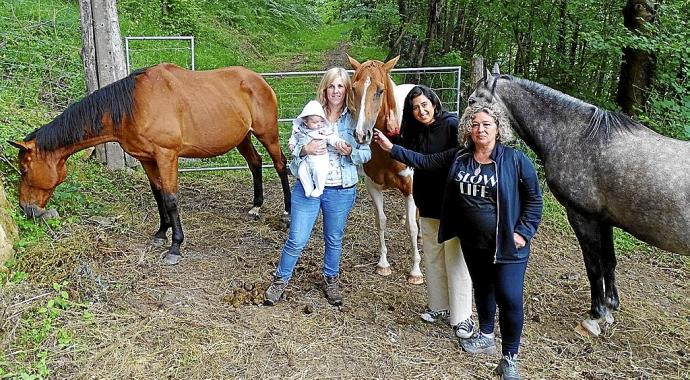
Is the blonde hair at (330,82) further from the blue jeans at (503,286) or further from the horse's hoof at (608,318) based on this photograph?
the horse's hoof at (608,318)

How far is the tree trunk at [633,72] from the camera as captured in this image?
278 inches

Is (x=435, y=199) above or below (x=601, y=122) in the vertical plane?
below

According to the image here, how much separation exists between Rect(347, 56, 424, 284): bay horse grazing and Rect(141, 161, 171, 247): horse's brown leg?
176 cm

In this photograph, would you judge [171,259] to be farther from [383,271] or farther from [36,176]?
[383,271]

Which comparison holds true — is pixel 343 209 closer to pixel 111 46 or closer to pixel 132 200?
pixel 132 200

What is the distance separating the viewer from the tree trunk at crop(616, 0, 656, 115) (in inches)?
278

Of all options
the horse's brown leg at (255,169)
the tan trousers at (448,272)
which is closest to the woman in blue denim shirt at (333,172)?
the tan trousers at (448,272)

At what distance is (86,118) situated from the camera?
13.4 feet

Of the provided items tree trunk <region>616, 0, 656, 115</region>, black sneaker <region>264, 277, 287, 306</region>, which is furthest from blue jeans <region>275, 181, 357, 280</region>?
tree trunk <region>616, 0, 656, 115</region>

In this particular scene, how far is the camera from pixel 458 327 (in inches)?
138

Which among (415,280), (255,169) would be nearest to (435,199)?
(415,280)

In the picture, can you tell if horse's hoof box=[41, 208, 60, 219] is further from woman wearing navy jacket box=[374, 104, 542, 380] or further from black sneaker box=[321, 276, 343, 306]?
woman wearing navy jacket box=[374, 104, 542, 380]

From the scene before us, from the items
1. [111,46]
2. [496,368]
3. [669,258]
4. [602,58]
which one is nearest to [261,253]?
[496,368]

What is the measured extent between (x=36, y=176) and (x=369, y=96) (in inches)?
102
